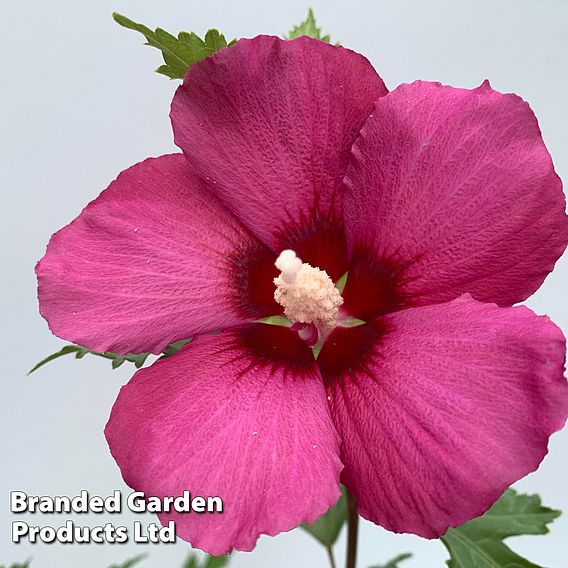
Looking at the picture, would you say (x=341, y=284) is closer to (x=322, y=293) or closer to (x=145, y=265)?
(x=322, y=293)

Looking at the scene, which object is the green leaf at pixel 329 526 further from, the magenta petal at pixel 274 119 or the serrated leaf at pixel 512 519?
the magenta petal at pixel 274 119

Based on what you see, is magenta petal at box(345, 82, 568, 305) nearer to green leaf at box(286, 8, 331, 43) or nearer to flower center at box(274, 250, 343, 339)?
flower center at box(274, 250, 343, 339)

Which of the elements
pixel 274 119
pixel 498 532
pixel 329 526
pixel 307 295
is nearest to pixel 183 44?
pixel 274 119

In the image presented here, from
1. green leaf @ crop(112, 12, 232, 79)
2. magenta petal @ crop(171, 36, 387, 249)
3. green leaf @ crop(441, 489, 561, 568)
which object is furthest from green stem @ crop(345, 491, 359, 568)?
green leaf @ crop(112, 12, 232, 79)

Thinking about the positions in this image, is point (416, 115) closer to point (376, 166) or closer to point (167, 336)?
point (376, 166)

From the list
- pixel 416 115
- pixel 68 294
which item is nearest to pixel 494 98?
pixel 416 115

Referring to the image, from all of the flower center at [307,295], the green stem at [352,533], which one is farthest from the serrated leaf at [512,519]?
the flower center at [307,295]
